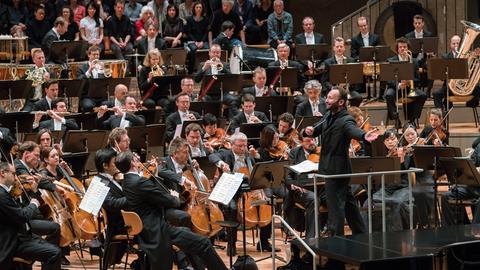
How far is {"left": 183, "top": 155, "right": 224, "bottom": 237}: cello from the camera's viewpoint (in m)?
9.98

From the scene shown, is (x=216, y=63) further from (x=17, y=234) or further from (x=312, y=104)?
(x=17, y=234)

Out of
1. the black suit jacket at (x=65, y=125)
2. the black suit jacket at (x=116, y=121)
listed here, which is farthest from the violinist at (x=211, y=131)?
the black suit jacket at (x=65, y=125)

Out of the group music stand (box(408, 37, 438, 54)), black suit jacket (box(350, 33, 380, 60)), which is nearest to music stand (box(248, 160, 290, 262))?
music stand (box(408, 37, 438, 54))

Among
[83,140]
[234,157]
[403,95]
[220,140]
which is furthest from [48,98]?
[403,95]

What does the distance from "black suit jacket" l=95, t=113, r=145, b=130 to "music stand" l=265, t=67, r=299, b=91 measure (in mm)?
2158

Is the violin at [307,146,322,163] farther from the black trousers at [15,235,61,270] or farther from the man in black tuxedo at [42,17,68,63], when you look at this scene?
the man in black tuxedo at [42,17,68,63]

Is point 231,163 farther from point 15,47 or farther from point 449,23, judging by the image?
point 449,23

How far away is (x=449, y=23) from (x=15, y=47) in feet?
22.3

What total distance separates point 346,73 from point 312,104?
3.47ft

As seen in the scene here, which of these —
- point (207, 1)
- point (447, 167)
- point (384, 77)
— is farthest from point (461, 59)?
point (207, 1)

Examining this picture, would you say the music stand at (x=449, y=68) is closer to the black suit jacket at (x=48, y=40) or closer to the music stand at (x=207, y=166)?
the music stand at (x=207, y=166)

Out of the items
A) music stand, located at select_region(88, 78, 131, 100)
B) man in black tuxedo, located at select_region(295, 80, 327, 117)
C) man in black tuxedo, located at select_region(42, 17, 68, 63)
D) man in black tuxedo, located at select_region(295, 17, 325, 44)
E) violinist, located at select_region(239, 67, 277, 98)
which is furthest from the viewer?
man in black tuxedo, located at select_region(295, 17, 325, 44)

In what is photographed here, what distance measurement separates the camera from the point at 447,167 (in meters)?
9.98

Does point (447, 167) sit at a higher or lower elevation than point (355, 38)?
lower
